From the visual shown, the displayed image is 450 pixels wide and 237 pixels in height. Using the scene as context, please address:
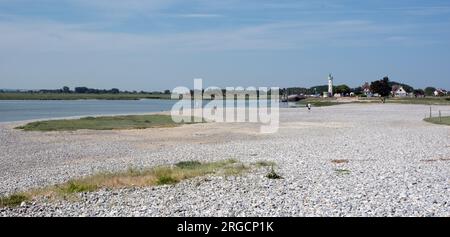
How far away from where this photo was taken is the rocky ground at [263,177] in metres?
11.7

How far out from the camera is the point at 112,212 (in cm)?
1185

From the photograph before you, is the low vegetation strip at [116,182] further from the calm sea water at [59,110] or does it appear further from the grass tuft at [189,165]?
the calm sea water at [59,110]

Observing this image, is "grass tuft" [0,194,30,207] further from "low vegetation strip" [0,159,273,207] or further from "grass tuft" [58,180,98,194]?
"grass tuft" [58,180,98,194]

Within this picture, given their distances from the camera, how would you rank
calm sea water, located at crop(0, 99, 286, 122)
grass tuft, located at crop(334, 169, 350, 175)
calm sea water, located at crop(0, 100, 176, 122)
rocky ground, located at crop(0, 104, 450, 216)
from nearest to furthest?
rocky ground, located at crop(0, 104, 450, 216) → grass tuft, located at crop(334, 169, 350, 175) → calm sea water, located at crop(0, 99, 286, 122) → calm sea water, located at crop(0, 100, 176, 122)

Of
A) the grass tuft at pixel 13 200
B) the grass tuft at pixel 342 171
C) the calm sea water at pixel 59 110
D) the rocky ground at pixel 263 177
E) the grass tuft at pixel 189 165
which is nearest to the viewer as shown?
the rocky ground at pixel 263 177

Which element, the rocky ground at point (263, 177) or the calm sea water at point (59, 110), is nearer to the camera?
the rocky ground at point (263, 177)

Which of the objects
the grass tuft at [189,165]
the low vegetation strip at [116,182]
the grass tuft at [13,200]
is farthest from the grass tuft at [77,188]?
the grass tuft at [189,165]

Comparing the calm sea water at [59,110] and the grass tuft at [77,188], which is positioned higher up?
the grass tuft at [77,188]

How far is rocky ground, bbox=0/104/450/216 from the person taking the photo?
11.7 metres

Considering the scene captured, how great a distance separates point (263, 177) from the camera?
16172 millimetres

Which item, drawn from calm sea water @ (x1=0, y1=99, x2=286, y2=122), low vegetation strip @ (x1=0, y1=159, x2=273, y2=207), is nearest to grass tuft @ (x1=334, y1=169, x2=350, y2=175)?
low vegetation strip @ (x1=0, y1=159, x2=273, y2=207)

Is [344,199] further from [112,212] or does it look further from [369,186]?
[112,212]

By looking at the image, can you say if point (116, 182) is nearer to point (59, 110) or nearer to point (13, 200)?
point (13, 200)
